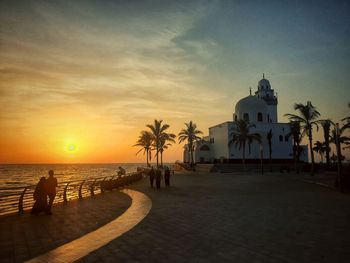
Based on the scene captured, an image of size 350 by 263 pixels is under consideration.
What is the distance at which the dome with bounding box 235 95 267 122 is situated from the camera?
63.0m

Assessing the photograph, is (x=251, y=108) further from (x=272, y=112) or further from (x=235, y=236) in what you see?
(x=235, y=236)

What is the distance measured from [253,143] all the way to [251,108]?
8.26m

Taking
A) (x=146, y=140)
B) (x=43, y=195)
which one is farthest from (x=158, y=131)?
(x=43, y=195)

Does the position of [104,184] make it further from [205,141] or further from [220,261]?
[205,141]

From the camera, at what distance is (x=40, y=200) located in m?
11.0

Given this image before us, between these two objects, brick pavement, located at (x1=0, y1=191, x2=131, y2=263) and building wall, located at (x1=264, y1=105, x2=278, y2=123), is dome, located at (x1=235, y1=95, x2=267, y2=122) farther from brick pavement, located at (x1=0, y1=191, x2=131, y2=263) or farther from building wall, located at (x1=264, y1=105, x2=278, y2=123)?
brick pavement, located at (x1=0, y1=191, x2=131, y2=263)

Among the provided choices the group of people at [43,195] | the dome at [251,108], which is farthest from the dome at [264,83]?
the group of people at [43,195]

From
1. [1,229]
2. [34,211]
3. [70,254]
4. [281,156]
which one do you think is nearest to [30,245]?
[70,254]

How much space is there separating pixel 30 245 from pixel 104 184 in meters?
13.6

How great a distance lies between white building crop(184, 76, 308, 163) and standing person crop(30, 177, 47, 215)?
4898cm

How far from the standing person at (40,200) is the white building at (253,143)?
49.0 m

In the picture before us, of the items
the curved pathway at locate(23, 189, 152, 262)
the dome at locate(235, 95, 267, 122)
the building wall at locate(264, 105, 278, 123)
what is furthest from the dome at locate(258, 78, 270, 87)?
the curved pathway at locate(23, 189, 152, 262)

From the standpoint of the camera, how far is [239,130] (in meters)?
56.6

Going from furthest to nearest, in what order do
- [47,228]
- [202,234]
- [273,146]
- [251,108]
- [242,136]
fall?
[251,108]
[273,146]
[242,136]
[47,228]
[202,234]
